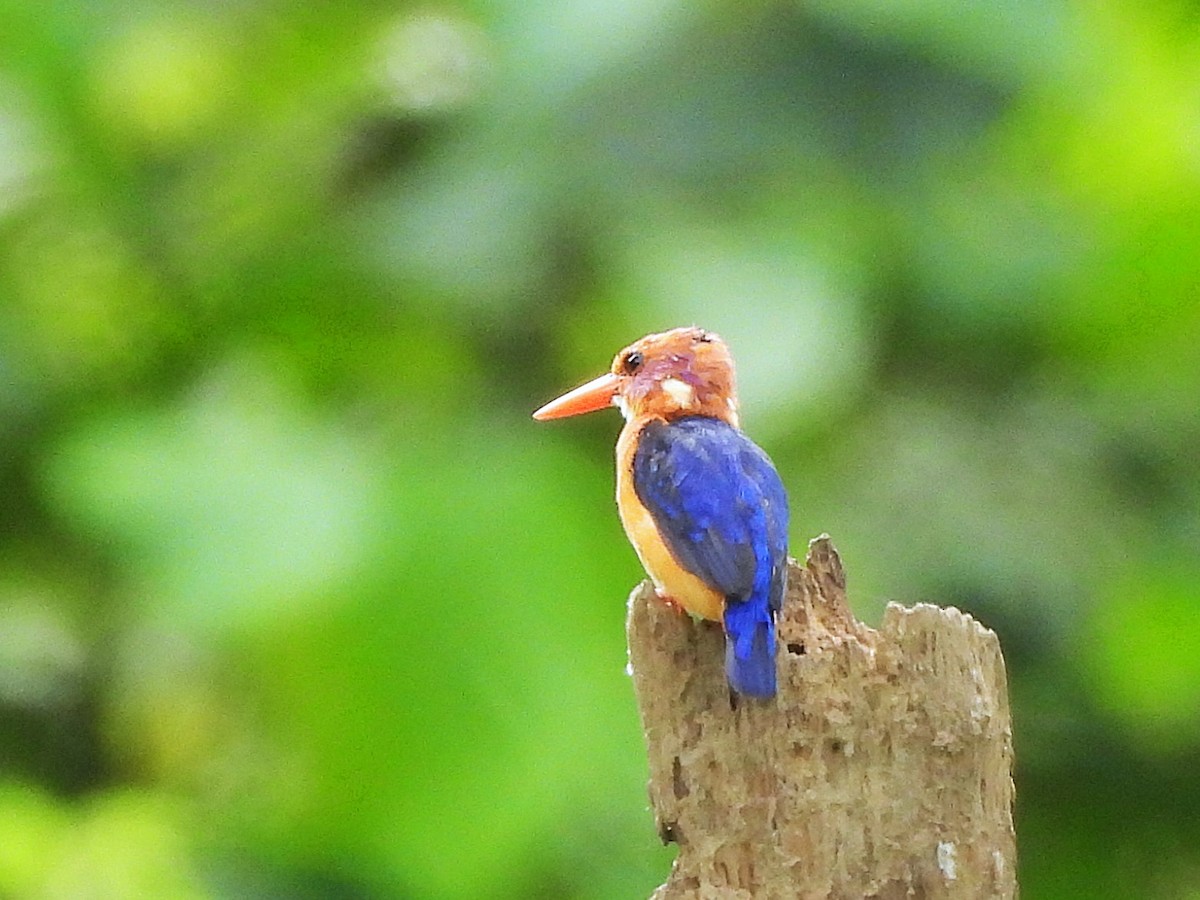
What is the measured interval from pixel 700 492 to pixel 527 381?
1299 mm

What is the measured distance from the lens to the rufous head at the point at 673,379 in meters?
2.37

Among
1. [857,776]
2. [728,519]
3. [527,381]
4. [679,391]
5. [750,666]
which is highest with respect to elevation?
[527,381]

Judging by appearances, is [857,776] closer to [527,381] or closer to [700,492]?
[700,492]

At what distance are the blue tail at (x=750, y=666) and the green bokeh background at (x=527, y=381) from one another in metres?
1.10

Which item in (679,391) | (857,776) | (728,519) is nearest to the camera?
(857,776)

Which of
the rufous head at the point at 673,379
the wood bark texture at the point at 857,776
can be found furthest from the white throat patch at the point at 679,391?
the wood bark texture at the point at 857,776

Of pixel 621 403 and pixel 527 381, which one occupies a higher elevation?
pixel 527 381

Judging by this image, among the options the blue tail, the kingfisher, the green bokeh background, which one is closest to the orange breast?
the kingfisher

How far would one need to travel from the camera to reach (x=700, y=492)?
211cm

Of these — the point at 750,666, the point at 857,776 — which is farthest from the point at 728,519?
the point at 857,776

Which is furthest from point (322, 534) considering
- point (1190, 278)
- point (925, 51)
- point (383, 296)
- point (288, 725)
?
point (1190, 278)

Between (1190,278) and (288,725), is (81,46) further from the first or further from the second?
(1190,278)

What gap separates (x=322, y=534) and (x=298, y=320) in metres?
0.79

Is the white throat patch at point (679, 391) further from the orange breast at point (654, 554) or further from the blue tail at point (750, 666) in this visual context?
the blue tail at point (750, 666)
